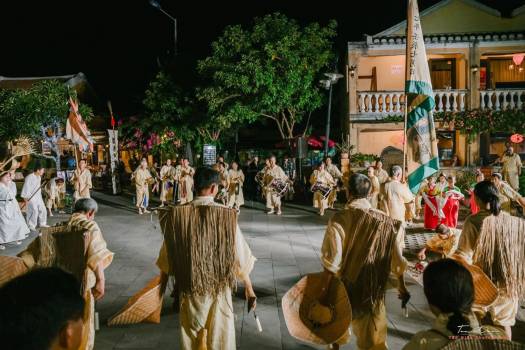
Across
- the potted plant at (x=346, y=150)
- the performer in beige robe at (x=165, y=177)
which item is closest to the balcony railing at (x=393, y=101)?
the potted plant at (x=346, y=150)

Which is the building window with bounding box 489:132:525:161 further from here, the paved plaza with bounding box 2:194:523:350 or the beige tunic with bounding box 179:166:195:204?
the beige tunic with bounding box 179:166:195:204

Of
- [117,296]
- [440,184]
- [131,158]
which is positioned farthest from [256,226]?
[131,158]

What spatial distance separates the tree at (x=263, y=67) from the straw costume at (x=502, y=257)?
1401 centimetres

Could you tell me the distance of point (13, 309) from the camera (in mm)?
1450

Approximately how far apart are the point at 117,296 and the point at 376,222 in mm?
4319

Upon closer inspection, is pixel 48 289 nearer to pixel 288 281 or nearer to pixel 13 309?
pixel 13 309

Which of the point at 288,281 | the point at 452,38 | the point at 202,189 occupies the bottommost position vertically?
the point at 288,281

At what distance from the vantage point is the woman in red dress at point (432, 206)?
426 inches

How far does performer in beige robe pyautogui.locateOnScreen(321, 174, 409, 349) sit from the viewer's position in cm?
371

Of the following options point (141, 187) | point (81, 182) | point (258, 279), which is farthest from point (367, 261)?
point (141, 187)

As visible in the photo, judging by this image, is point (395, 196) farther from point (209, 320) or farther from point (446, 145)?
point (446, 145)

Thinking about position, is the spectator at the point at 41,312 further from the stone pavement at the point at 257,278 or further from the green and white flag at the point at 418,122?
the green and white flag at the point at 418,122

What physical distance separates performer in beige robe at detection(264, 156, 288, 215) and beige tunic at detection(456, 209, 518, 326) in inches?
426

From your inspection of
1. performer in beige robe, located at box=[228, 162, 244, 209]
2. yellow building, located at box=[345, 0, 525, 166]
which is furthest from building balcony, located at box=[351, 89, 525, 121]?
performer in beige robe, located at box=[228, 162, 244, 209]
